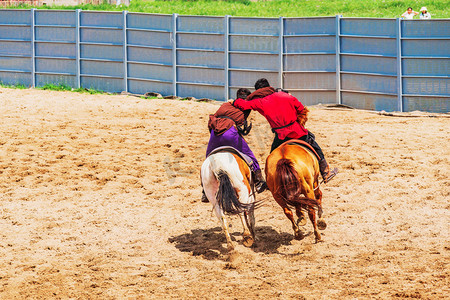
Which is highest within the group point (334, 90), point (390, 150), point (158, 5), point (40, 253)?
point (158, 5)

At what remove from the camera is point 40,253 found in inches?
309

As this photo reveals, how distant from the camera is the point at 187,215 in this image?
366 inches

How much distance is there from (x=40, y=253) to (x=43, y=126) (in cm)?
649

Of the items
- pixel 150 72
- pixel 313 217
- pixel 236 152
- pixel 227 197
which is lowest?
pixel 313 217

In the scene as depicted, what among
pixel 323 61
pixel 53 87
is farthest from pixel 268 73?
pixel 53 87

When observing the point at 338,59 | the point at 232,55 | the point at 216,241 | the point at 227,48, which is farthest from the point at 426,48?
the point at 216,241

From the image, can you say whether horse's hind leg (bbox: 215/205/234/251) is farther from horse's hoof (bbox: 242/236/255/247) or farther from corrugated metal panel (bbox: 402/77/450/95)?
corrugated metal panel (bbox: 402/77/450/95)

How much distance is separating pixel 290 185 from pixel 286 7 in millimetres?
18905

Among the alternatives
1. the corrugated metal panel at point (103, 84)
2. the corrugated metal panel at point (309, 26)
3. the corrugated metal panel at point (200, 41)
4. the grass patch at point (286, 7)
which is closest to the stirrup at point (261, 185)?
the corrugated metal panel at point (309, 26)

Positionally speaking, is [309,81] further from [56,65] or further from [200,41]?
[56,65]

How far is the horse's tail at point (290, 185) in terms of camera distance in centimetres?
749

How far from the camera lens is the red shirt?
8.12 meters

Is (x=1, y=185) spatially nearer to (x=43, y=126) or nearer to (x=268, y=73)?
(x=43, y=126)

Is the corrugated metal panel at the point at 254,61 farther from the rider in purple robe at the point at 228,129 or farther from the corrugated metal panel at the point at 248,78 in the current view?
the rider in purple robe at the point at 228,129
